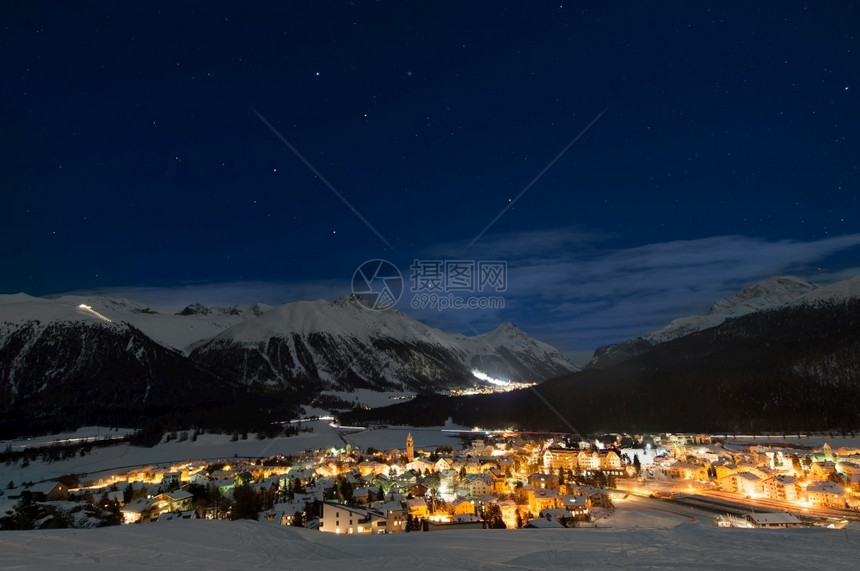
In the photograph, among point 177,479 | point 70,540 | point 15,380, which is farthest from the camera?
point 15,380

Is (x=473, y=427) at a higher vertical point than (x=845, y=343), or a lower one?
lower

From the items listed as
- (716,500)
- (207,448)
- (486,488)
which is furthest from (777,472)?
(207,448)

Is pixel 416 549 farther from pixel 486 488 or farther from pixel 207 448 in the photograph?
pixel 207 448

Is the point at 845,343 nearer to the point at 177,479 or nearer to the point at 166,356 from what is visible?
the point at 177,479

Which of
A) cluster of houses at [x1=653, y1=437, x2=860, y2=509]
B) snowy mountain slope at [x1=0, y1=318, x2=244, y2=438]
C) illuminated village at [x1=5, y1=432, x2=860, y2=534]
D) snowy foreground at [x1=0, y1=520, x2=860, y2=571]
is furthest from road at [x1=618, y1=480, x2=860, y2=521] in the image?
snowy mountain slope at [x1=0, y1=318, x2=244, y2=438]

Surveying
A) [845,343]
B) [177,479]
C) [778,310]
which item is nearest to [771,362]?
[845,343]

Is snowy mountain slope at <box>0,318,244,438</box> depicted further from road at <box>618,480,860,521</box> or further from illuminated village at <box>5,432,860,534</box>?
road at <box>618,480,860,521</box>
